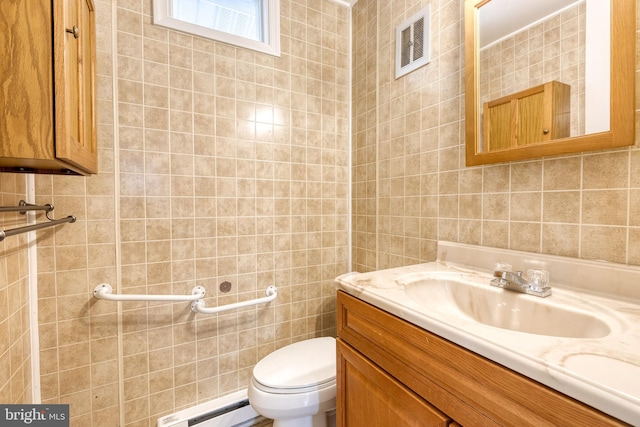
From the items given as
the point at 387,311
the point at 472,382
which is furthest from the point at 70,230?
the point at 472,382

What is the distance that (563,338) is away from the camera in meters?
0.53

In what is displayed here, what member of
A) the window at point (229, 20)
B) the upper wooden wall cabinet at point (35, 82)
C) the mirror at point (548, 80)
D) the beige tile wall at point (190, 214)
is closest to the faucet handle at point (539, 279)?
the mirror at point (548, 80)

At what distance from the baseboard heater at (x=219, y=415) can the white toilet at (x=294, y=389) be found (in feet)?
1.29

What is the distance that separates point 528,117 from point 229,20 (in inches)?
60.4

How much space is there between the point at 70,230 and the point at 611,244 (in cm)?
197

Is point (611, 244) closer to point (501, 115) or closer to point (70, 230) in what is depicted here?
point (501, 115)

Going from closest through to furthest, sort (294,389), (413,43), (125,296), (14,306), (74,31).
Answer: (74,31) → (14,306) → (294,389) → (125,296) → (413,43)

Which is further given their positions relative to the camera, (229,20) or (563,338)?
(229,20)

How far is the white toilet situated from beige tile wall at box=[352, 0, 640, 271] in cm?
66

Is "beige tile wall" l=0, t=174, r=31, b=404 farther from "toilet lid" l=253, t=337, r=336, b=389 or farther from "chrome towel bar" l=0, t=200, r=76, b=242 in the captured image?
"toilet lid" l=253, t=337, r=336, b=389

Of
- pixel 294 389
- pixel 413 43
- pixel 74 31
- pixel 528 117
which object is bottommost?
pixel 294 389

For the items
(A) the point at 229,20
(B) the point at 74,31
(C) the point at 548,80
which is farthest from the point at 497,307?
(A) the point at 229,20

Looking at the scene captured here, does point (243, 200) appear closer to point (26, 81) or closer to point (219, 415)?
point (26, 81)

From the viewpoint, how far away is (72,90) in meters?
0.78
